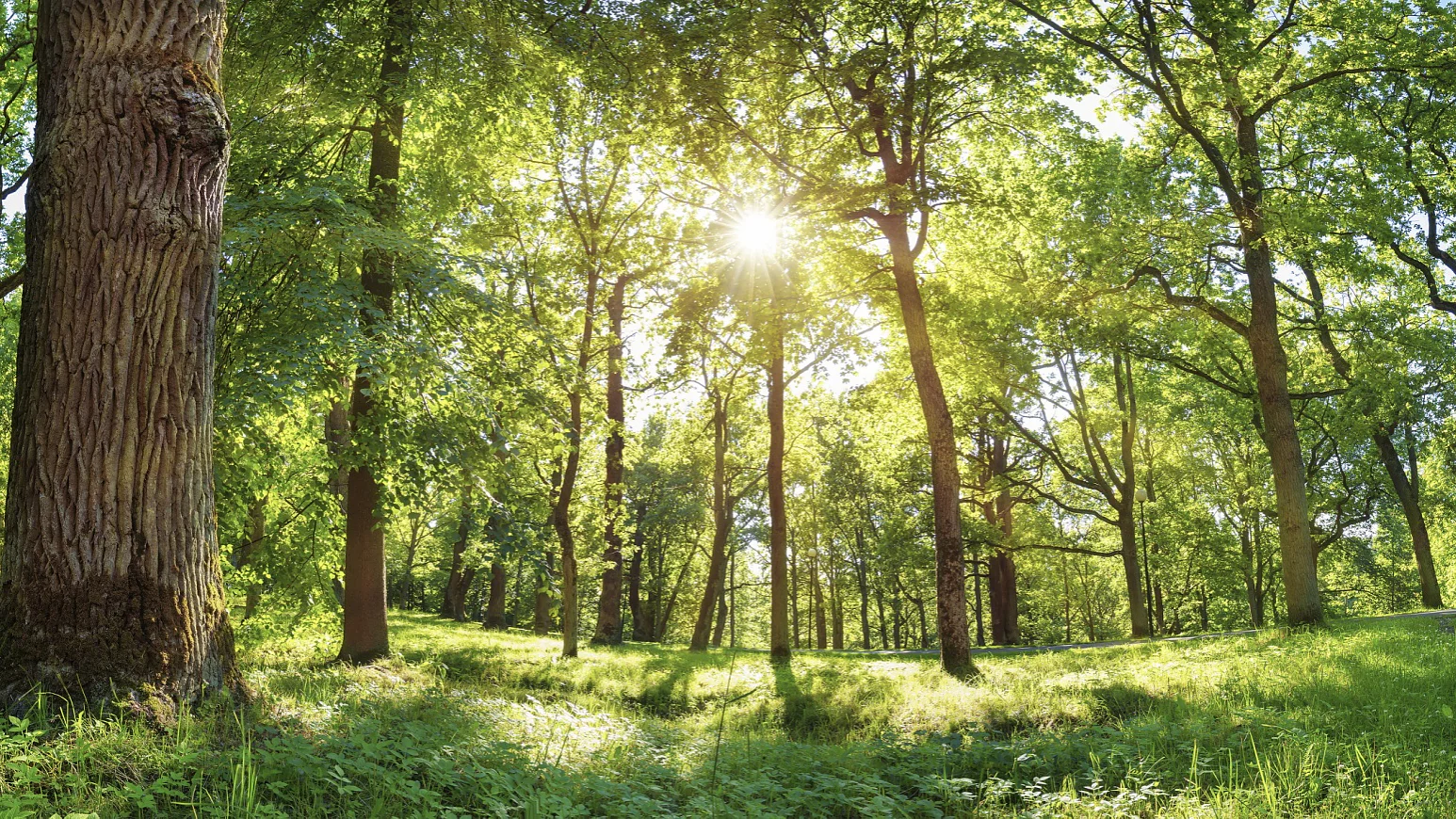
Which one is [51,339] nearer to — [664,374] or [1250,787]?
[1250,787]

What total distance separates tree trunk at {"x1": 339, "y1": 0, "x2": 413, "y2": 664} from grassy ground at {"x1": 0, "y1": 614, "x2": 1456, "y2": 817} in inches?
52.3

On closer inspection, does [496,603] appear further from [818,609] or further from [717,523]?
[818,609]

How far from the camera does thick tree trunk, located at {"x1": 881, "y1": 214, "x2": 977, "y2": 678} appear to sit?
12.9m

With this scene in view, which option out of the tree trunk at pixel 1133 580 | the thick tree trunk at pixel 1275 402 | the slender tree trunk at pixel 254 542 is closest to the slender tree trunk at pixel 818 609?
the tree trunk at pixel 1133 580

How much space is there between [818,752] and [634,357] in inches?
662

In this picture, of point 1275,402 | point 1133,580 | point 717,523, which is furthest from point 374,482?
point 1133,580

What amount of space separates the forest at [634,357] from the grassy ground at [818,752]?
0.16 ft

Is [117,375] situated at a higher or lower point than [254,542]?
higher

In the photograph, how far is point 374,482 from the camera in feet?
37.3

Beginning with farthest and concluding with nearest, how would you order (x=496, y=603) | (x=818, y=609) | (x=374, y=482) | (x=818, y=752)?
1. (x=818, y=609)
2. (x=496, y=603)
3. (x=374, y=482)
4. (x=818, y=752)

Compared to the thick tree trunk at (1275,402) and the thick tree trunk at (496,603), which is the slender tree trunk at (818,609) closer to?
the thick tree trunk at (496,603)

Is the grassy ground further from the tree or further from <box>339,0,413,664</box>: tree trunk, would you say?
the tree

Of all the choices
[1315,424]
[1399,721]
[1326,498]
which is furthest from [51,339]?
[1326,498]

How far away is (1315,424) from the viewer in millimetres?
30219
